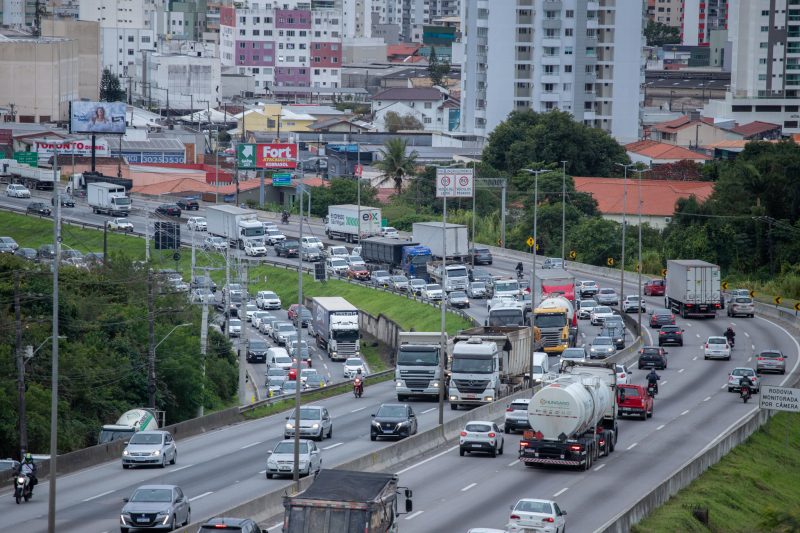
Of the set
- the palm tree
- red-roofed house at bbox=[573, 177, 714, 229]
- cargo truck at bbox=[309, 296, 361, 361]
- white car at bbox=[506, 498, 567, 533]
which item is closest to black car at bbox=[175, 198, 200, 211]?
the palm tree

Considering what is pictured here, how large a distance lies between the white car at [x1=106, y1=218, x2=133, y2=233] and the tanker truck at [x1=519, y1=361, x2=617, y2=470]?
277 ft

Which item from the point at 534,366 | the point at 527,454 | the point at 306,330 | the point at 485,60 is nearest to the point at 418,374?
the point at 534,366

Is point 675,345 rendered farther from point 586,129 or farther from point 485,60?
point 485,60

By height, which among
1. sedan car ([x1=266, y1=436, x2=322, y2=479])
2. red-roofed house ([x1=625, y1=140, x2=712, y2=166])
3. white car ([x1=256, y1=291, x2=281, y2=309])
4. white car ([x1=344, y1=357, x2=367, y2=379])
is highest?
red-roofed house ([x1=625, y1=140, x2=712, y2=166])

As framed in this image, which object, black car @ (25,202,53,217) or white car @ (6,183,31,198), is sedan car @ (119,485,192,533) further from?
white car @ (6,183,31,198)

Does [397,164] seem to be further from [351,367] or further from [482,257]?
[351,367]

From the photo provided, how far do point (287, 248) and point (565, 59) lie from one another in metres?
73.6

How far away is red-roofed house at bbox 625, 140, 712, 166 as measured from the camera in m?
166

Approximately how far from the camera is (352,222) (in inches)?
4862

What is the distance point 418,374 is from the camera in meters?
60.1

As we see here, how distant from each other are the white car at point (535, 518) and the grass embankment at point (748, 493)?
145 inches

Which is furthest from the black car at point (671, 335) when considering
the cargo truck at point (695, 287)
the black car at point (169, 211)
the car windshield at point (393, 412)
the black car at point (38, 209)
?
the black car at point (38, 209)

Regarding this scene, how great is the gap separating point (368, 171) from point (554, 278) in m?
86.2

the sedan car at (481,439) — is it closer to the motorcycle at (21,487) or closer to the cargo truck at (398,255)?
Answer: the motorcycle at (21,487)
